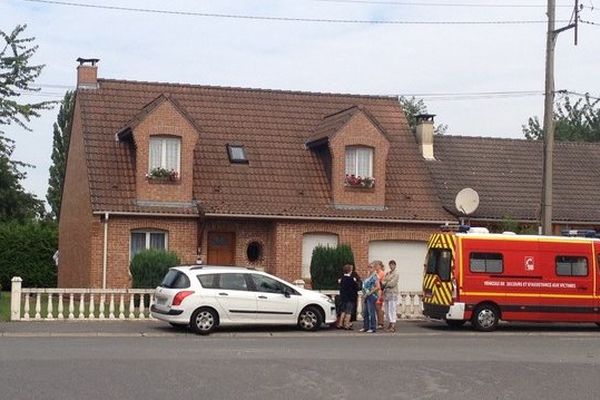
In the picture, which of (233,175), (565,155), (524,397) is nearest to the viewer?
(524,397)

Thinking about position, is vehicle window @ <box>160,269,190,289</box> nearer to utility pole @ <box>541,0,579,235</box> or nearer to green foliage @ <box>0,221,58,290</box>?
utility pole @ <box>541,0,579,235</box>

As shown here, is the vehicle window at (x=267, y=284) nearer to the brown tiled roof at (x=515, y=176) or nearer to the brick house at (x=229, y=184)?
the brick house at (x=229, y=184)

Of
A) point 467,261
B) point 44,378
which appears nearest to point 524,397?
point 44,378

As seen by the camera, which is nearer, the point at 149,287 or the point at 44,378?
the point at 44,378

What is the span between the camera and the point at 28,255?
143 ft

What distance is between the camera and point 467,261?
86.3ft

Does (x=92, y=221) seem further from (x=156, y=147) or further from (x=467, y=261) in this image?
(x=467, y=261)

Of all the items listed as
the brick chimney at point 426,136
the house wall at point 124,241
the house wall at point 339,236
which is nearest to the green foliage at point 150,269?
the house wall at point 124,241

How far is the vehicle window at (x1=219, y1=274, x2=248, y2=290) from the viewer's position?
24.3m

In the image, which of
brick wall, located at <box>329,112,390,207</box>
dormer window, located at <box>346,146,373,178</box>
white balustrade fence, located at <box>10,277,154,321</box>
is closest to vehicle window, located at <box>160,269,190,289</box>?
white balustrade fence, located at <box>10,277,154,321</box>

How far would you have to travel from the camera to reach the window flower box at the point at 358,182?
114 ft

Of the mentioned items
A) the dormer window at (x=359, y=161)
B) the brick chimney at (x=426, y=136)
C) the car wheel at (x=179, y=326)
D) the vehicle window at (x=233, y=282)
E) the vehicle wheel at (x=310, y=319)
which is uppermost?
the brick chimney at (x=426, y=136)

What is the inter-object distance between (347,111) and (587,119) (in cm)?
4362

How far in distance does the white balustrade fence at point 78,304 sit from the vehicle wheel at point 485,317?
814 centimetres
